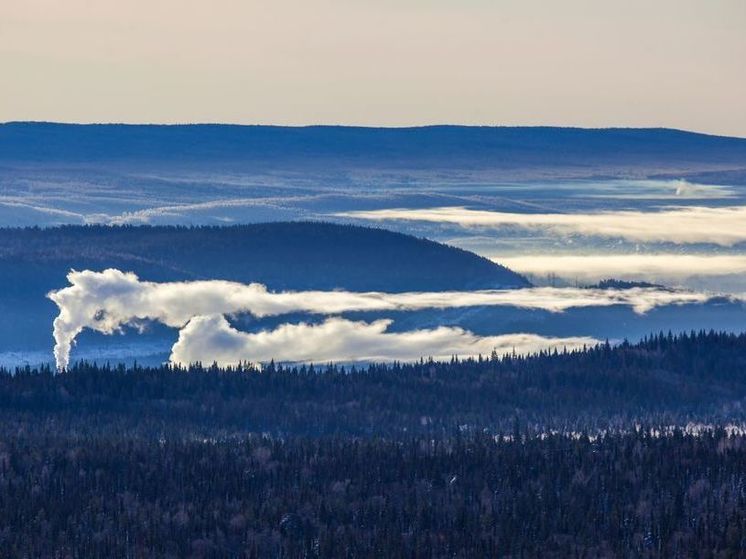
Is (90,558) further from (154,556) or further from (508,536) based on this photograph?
(508,536)

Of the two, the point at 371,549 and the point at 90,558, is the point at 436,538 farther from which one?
the point at 90,558

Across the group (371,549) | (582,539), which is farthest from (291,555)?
(582,539)

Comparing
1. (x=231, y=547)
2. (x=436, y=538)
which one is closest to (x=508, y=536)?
(x=436, y=538)

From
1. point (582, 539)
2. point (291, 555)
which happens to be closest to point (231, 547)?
point (291, 555)

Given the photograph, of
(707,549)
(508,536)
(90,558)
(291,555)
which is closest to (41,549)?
(90,558)

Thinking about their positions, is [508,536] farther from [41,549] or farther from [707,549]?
[41,549]

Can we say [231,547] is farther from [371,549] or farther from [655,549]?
[655,549]
